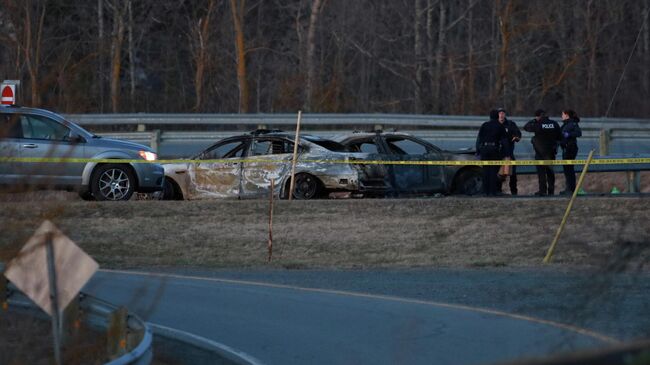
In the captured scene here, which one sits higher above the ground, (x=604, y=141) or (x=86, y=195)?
(x=604, y=141)

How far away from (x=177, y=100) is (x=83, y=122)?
1267 cm

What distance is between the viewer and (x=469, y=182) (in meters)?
22.0

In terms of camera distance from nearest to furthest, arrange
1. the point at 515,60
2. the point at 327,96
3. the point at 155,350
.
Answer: the point at 155,350, the point at 327,96, the point at 515,60

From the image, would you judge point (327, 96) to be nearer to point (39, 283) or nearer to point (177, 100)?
point (177, 100)

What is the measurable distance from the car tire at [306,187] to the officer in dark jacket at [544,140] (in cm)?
417

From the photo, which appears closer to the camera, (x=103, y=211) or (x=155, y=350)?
(x=155, y=350)

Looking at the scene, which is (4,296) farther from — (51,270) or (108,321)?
(51,270)

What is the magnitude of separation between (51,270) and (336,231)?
38.1ft

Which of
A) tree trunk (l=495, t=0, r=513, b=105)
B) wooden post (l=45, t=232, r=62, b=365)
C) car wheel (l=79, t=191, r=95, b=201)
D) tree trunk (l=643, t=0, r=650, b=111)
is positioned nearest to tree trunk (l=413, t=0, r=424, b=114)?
tree trunk (l=495, t=0, r=513, b=105)

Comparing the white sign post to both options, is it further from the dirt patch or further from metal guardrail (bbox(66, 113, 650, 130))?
metal guardrail (bbox(66, 113, 650, 130))

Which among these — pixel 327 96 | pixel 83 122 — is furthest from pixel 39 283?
pixel 327 96

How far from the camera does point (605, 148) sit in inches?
1032

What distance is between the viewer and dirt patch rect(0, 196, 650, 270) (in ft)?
58.9

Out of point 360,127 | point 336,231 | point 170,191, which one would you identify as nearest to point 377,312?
point 336,231
